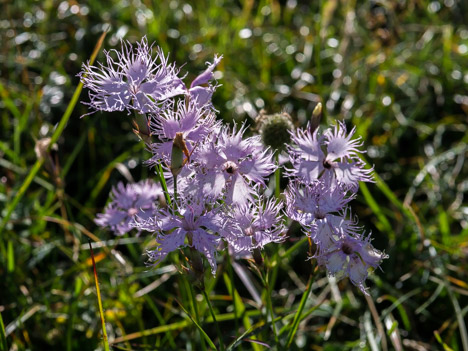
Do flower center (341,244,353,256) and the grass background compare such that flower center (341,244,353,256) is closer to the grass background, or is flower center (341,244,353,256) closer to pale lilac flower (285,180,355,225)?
pale lilac flower (285,180,355,225)

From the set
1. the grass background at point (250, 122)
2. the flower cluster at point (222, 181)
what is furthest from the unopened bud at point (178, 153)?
the grass background at point (250, 122)

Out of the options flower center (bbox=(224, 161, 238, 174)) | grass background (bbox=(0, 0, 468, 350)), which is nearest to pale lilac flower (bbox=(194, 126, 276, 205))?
flower center (bbox=(224, 161, 238, 174))

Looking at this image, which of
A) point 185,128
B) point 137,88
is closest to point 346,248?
point 185,128

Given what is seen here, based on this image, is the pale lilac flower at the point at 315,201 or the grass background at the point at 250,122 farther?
the grass background at the point at 250,122

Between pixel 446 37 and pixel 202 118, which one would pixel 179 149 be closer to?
pixel 202 118

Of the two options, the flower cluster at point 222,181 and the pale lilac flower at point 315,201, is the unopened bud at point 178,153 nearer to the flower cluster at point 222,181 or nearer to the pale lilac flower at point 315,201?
the flower cluster at point 222,181
